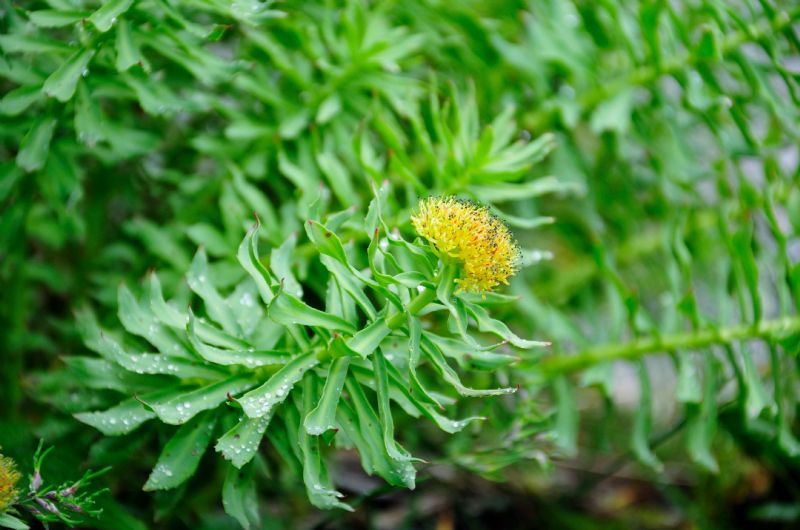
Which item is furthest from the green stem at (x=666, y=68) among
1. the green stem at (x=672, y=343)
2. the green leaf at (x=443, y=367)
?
the green leaf at (x=443, y=367)

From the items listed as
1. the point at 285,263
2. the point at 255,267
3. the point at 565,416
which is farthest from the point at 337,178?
the point at 565,416

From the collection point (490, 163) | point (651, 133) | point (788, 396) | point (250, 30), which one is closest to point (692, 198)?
point (651, 133)

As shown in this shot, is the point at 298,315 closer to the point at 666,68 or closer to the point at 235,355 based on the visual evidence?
A: the point at 235,355

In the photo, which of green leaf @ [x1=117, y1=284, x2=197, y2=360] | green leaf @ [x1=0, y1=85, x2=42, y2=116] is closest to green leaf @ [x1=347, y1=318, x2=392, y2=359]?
green leaf @ [x1=117, y1=284, x2=197, y2=360]

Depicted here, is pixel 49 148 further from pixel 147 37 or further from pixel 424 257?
pixel 424 257

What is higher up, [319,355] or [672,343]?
[319,355]

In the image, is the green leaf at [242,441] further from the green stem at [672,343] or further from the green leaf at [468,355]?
the green stem at [672,343]
